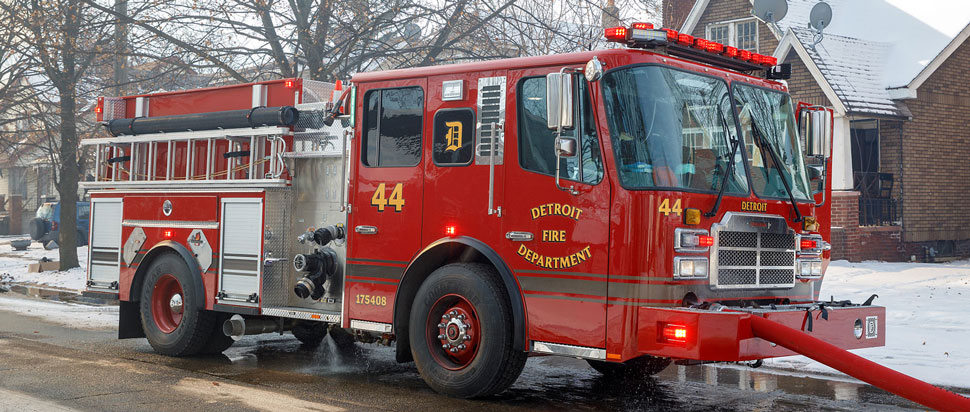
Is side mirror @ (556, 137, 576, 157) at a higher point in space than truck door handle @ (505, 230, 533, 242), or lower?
higher

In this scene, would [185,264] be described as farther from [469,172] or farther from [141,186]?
[469,172]

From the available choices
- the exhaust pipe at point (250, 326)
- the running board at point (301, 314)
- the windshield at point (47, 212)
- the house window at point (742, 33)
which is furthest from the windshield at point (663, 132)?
the windshield at point (47, 212)

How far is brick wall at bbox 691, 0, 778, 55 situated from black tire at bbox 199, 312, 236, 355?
17.5 m

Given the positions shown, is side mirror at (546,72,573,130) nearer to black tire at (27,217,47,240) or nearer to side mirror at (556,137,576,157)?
side mirror at (556,137,576,157)

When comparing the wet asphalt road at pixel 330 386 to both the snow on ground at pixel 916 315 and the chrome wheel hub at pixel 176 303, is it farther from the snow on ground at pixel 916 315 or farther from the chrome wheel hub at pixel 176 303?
the snow on ground at pixel 916 315

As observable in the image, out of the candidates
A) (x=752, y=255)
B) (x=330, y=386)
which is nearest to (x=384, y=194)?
(x=330, y=386)

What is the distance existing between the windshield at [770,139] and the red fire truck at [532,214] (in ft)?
0.07

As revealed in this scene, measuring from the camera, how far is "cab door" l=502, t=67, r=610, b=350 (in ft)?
21.5

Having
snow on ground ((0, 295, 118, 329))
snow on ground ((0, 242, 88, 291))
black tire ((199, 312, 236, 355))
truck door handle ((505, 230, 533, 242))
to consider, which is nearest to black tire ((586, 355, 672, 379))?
truck door handle ((505, 230, 533, 242))

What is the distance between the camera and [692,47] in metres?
7.11

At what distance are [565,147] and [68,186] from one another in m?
17.2

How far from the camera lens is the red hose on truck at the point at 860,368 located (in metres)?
5.58

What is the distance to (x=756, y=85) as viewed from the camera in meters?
7.50

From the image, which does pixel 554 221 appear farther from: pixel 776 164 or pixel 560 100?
pixel 776 164
